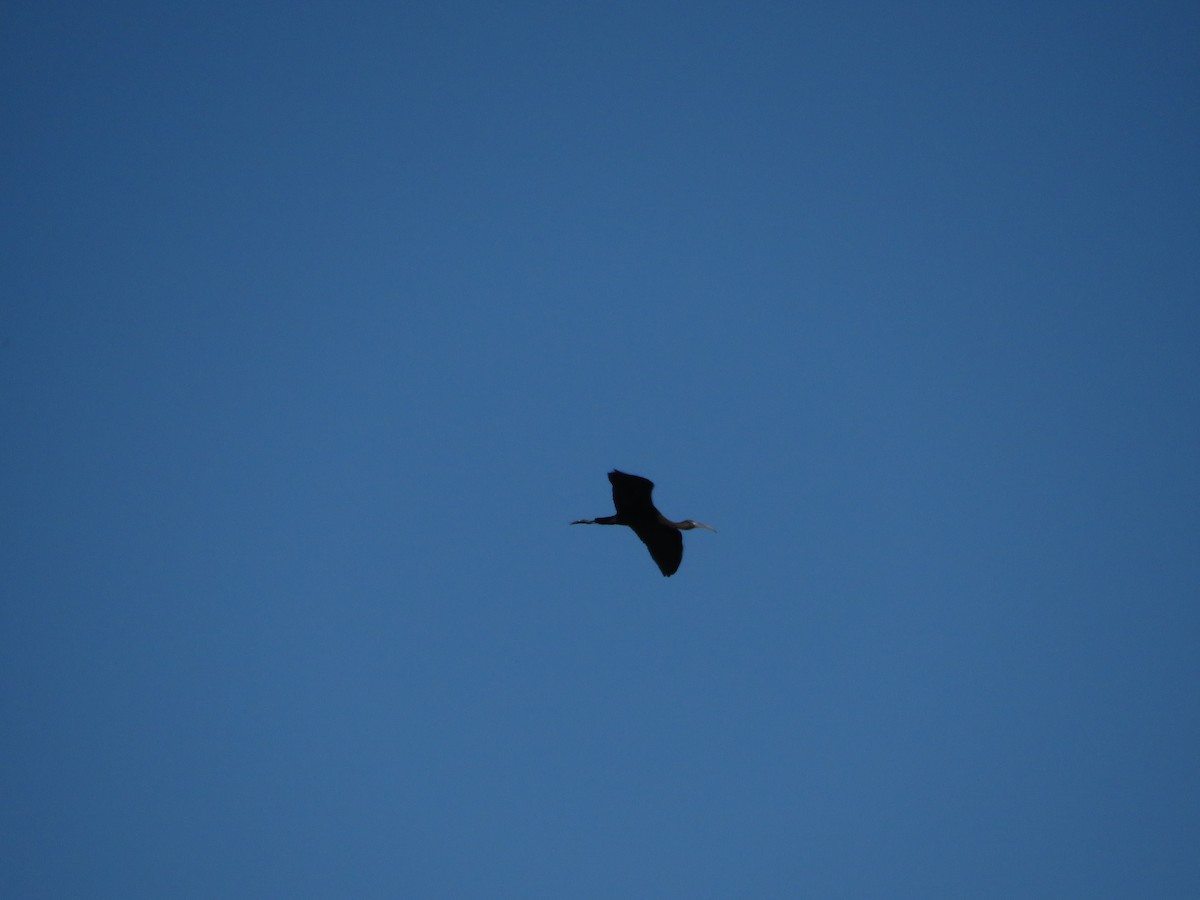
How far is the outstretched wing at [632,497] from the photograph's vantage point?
18453 mm

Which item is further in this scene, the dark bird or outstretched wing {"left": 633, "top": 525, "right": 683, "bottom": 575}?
outstretched wing {"left": 633, "top": 525, "right": 683, "bottom": 575}

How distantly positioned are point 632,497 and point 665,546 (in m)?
2.23

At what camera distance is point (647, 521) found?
2036 cm

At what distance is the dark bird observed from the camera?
1870cm

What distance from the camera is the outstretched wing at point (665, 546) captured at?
20922mm

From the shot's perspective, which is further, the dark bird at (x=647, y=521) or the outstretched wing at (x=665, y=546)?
the outstretched wing at (x=665, y=546)

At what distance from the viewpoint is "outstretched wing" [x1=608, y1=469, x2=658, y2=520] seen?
18.5 metres

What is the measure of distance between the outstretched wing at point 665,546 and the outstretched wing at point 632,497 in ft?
2.26

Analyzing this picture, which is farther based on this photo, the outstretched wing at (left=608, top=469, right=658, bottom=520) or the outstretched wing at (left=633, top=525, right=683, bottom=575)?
the outstretched wing at (left=633, top=525, right=683, bottom=575)

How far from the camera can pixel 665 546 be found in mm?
21078

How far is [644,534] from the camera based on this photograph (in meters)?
21.1

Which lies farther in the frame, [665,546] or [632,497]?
[665,546]

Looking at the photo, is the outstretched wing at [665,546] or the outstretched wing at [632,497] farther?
the outstretched wing at [665,546]

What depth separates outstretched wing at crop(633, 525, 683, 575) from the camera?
20.9 metres
